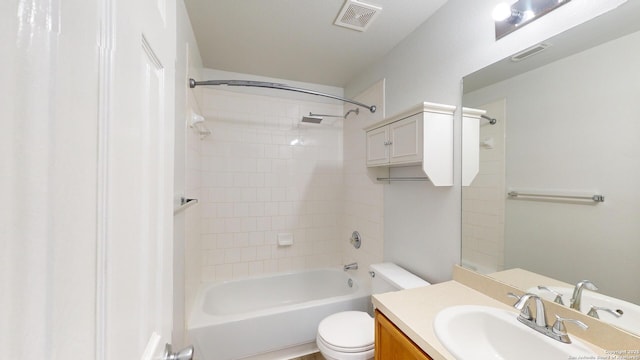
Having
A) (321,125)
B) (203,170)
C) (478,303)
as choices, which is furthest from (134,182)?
(321,125)

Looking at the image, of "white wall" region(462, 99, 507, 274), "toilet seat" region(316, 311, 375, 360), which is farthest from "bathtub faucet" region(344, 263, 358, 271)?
"white wall" region(462, 99, 507, 274)

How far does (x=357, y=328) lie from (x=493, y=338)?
2.68 feet

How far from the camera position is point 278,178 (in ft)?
8.52

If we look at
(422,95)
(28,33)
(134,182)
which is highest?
(422,95)

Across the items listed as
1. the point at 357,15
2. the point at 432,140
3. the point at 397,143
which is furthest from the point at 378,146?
the point at 357,15

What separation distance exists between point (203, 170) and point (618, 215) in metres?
2.63

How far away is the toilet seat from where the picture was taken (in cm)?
140

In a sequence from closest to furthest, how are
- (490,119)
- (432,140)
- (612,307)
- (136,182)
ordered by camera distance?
(136,182) → (612,307) → (490,119) → (432,140)

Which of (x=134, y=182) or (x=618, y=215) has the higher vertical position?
(x=134, y=182)

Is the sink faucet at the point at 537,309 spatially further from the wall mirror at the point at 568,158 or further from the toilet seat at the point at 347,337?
the toilet seat at the point at 347,337

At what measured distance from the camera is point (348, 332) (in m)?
1.52

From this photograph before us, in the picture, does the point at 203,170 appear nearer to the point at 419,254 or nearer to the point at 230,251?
the point at 230,251

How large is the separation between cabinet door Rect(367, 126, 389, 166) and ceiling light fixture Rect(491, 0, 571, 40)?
2.54ft

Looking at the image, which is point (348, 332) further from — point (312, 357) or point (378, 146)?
point (378, 146)
